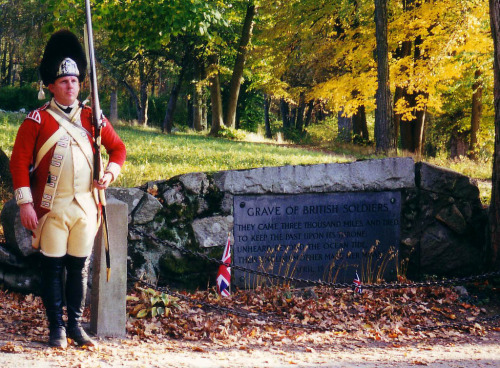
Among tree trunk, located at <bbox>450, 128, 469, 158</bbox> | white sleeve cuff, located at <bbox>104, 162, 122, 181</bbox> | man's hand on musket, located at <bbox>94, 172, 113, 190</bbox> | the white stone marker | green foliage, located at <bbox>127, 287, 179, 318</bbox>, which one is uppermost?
tree trunk, located at <bbox>450, 128, 469, 158</bbox>

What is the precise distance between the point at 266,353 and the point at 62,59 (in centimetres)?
301

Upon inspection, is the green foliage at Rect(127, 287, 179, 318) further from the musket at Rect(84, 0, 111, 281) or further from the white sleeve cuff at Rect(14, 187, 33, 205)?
the white sleeve cuff at Rect(14, 187, 33, 205)

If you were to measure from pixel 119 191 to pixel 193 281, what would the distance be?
1.47 m

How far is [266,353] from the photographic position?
5.16 m

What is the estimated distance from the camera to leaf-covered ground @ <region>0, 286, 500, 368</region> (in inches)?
187

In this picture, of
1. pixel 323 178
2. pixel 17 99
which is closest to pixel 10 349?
pixel 323 178

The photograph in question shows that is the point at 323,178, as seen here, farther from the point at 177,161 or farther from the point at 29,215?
the point at 29,215

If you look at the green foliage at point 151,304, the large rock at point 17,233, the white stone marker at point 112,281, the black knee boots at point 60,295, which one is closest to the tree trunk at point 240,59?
the large rock at point 17,233

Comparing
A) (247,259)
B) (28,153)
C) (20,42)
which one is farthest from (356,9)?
(20,42)

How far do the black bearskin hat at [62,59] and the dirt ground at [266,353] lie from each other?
210cm

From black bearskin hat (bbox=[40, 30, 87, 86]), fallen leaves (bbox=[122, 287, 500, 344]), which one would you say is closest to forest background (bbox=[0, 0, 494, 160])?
fallen leaves (bbox=[122, 287, 500, 344])

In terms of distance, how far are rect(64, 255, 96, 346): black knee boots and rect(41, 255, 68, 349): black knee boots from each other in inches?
3.4

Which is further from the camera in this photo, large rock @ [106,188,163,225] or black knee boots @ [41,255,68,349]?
large rock @ [106,188,163,225]

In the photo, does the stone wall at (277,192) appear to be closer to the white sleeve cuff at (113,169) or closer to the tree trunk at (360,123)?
the white sleeve cuff at (113,169)
